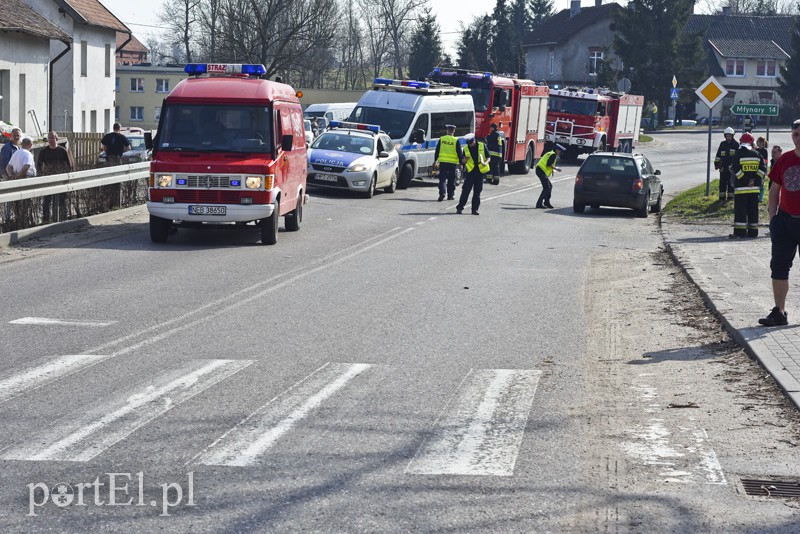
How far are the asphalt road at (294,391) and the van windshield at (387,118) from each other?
15316mm

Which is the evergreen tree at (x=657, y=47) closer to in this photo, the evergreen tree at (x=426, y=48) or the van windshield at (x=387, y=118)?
the evergreen tree at (x=426, y=48)

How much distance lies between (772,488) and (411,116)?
26721mm

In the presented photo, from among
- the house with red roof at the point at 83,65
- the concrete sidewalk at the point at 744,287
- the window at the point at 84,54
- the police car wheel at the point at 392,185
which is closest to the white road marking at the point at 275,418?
the concrete sidewalk at the point at 744,287

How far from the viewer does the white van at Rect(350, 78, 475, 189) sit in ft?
105

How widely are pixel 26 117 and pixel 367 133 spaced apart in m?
14.7

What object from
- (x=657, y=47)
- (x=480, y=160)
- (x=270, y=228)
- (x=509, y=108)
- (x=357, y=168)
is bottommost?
(x=270, y=228)

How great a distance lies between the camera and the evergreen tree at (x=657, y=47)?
87.1 m

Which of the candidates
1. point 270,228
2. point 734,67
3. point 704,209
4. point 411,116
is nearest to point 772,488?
point 270,228

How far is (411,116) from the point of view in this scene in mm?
32125

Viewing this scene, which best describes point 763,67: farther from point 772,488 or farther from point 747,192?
point 772,488

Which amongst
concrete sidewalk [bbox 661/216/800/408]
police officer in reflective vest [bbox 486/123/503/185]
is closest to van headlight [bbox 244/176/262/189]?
concrete sidewalk [bbox 661/216/800/408]

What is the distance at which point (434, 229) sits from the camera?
71.4 feet

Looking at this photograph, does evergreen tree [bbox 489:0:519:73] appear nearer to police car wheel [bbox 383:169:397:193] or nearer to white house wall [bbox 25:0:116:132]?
white house wall [bbox 25:0:116:132]

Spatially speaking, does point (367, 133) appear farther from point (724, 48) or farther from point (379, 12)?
point (379, 12)
